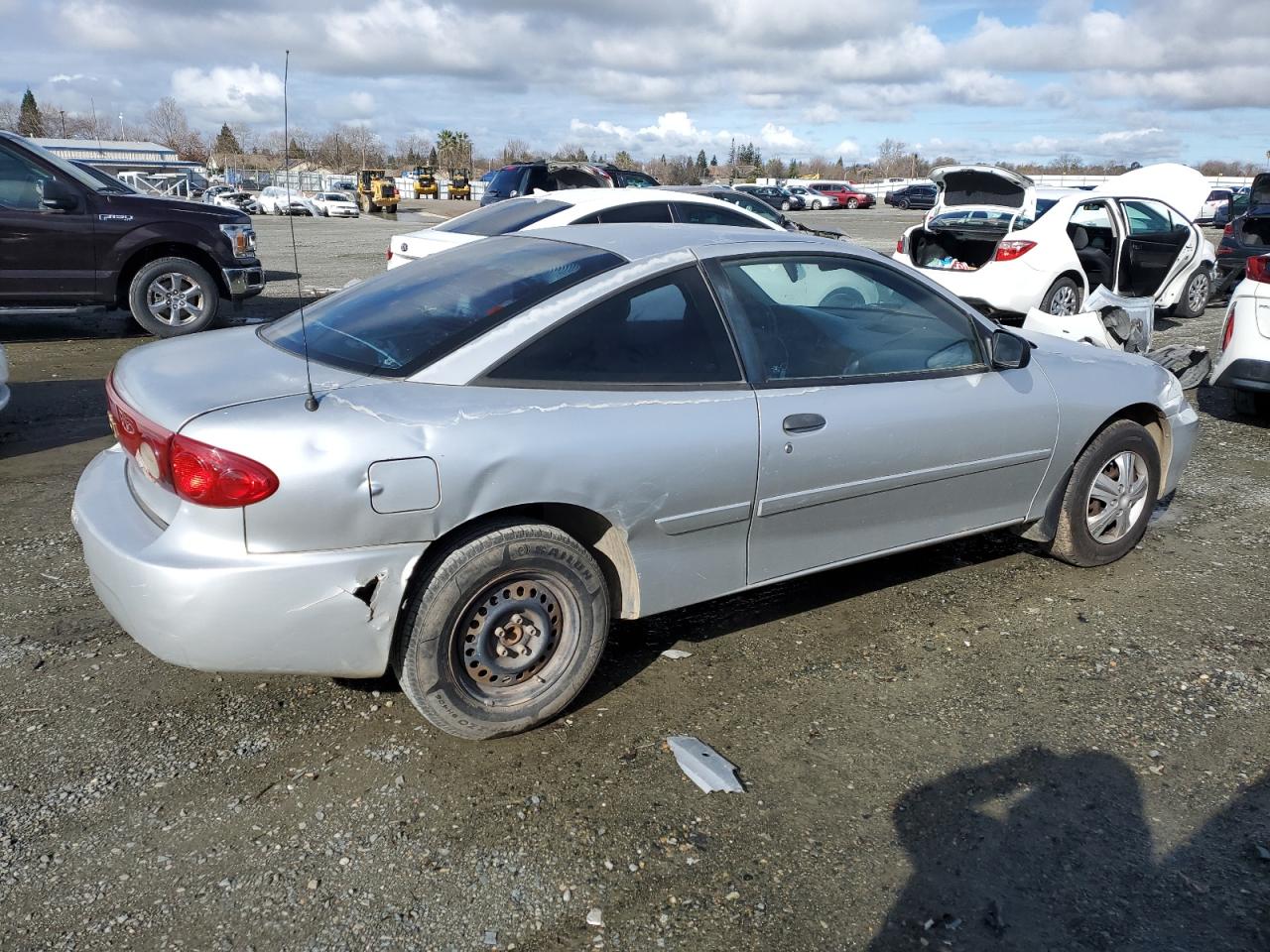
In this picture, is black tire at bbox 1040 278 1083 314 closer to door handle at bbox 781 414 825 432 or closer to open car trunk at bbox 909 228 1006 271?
open car trunk at bbox 909 228 1006 271

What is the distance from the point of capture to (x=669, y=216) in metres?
9.78

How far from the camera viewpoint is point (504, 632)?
10.7ft

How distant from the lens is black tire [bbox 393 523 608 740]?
309 centimetres

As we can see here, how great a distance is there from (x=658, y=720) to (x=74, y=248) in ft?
28.1

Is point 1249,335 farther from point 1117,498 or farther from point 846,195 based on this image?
point 846,195

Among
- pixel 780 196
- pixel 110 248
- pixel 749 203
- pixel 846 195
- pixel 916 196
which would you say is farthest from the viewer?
pixel 846 195

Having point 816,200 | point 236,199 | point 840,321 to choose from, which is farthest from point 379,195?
point 840,321

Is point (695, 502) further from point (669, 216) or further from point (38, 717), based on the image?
point (669, 216)

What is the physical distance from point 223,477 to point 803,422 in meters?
1.90

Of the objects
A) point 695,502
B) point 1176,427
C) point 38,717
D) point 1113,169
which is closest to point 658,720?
point 695,502

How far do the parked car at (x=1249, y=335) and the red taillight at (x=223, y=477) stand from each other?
271 inches

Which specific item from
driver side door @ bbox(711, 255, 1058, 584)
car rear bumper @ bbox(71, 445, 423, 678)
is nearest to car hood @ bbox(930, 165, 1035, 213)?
driver side door @ bbox(711, 255, 1058, 584)

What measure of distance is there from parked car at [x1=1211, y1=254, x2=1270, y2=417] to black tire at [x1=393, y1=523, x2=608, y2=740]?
5.88m

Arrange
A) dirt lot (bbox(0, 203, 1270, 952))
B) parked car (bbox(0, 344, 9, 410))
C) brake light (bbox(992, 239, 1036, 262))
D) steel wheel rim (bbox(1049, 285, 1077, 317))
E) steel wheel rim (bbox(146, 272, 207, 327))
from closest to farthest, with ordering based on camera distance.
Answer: dirt lot (bbox(0, 203, 1270, 952)) < parked car (bbox(0, 344, 9, 410)) < steel wheel rim (bbox(146, 272, 207, 327)) < brake light (bbox(992, 239, 1036, 262)) < steel wheel rim (bbox(1049, 285, 1077, 317))
